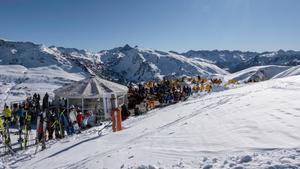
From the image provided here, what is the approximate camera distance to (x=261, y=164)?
664 cm

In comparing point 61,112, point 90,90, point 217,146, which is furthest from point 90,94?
point 217,146

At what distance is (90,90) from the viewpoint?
1239 inches

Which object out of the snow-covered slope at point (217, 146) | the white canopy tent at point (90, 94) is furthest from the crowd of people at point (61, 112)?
the snow-covered slope at point (217, 146)

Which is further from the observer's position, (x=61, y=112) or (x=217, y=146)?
(x=61, y=112)

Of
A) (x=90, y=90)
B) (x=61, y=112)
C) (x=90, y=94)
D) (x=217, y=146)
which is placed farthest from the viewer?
(x=90, y=90)

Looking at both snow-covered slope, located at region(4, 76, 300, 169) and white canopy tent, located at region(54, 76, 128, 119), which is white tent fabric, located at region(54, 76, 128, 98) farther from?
snow-covered slope, located at region(4, 76, 300, 169)

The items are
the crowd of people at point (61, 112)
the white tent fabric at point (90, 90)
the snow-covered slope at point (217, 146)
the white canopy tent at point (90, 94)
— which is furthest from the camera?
the white tent fabric at point (90, 90)

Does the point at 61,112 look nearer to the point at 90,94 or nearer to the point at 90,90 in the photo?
the point at 90,94

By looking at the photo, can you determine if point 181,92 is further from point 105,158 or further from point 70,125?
point 105,158

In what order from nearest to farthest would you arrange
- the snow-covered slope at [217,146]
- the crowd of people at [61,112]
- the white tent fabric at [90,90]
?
the snow-covered slope at [217,146], the crowd of people at [61,112], the white tent fabric at [90,90]

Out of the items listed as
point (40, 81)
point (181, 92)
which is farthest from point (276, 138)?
point (40, 81)

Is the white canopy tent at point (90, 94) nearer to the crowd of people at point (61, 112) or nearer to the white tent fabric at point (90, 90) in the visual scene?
the white tent fabric at point (90, 90)

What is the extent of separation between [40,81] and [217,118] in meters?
181

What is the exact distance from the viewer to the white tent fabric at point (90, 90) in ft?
101
